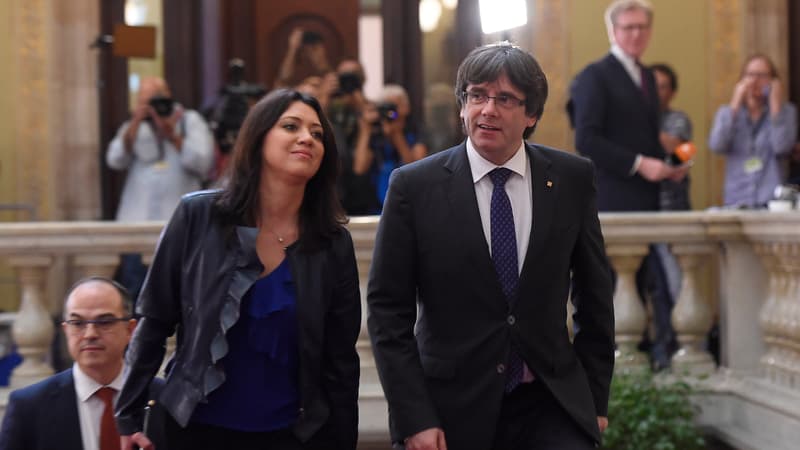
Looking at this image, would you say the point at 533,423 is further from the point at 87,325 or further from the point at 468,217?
the point at 87,325

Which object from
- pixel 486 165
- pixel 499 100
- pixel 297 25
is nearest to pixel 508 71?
pixel 499 100

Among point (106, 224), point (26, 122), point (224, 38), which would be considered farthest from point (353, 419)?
point (224, 38)

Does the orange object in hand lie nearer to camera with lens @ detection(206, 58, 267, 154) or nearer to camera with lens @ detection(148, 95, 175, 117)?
camera with lens @ detection(206, 58, 267, 154)

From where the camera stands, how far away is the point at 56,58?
951 centimetres

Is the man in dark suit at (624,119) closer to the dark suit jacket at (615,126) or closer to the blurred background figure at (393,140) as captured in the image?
the dark suit jacket at (615,126)

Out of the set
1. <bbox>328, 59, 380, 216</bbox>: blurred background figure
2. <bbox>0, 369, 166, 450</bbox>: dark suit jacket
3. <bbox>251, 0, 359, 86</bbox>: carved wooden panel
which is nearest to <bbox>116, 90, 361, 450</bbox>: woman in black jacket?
<bbox>0, 369, 166, 450</bbox>: dark suit jacket

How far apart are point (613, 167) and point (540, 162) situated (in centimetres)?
316

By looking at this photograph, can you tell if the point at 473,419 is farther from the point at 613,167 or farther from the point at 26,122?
the point at 26,122

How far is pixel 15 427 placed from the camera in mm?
4379

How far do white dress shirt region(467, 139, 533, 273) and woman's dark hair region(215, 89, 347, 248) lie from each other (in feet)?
1.66

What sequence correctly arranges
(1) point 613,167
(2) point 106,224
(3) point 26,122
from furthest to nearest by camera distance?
(3) point 26,122 → (1) point 613,167 → (2) point 106,224

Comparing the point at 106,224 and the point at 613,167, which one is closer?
the point at 106,224

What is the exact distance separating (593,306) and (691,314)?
271cm

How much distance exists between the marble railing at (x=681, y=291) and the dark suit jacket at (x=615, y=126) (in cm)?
64
